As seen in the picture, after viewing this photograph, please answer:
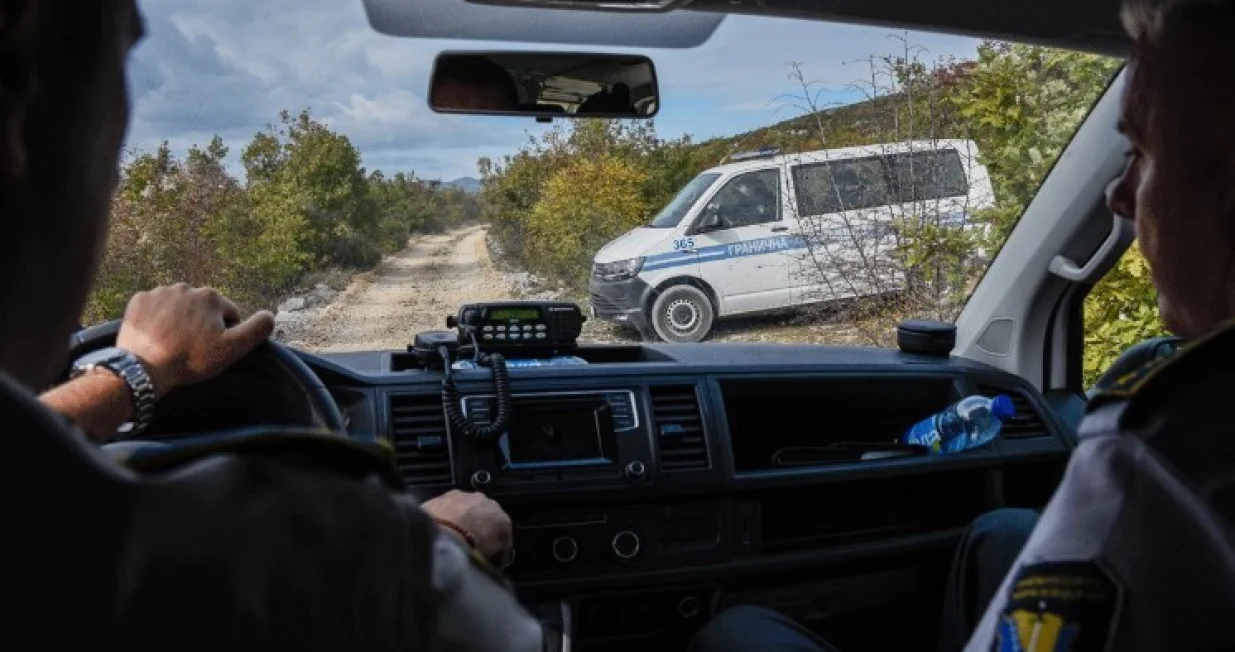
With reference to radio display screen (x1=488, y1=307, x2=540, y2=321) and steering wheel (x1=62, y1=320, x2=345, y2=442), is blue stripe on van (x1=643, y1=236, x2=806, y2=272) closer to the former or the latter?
radio display screen (x1=488, y1=307, x2=540, y2=321)

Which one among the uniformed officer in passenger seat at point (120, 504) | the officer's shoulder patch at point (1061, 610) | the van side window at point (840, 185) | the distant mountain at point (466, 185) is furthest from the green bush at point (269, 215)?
the officer's shoulder patch at point (1061, 610)

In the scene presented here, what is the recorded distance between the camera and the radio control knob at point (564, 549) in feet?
11.5

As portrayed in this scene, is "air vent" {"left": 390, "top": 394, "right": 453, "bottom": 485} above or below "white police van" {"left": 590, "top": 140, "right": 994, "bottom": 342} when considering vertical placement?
below

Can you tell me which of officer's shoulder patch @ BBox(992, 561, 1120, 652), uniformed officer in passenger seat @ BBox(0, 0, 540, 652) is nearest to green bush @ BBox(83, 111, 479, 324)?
uniformed officer in passenger seat @ BBox(0, 0, 540, 652)

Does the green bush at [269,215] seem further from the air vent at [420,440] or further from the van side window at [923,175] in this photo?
the van side window at [923,175]

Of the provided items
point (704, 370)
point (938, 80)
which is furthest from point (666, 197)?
point (938, 80)

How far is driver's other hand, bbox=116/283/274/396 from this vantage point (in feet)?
7.64

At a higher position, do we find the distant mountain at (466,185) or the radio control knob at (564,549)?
the distant mountain at (466,185)

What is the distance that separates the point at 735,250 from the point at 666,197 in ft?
1.15

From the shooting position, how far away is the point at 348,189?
4.77m

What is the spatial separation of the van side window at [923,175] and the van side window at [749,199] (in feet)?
2.98

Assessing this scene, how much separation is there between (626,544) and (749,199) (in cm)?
149

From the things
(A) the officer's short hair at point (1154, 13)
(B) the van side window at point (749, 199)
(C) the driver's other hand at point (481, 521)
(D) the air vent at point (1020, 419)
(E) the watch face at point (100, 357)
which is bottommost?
(D) the air vent at point (1020, 419)

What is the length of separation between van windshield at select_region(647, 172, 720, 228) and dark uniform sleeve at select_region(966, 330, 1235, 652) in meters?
3.12
